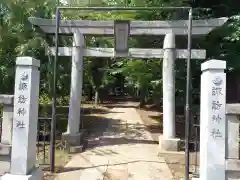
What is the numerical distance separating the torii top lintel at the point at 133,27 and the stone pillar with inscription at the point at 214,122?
481 cm

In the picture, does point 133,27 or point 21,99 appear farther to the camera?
point 133,27

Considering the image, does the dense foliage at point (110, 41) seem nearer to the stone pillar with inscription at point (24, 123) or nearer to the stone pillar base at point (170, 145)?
the stone pillar base at point (170, 145)

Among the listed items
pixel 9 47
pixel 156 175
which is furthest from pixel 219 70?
pixel 9 47

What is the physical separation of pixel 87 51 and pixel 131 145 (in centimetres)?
349

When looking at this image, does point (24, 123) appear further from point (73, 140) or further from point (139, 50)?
point (139, 50)

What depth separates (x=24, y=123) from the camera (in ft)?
19.9

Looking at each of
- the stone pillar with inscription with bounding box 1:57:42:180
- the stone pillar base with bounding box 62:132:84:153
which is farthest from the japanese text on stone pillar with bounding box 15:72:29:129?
the stone pillar base with bounding box 62:132:84:153

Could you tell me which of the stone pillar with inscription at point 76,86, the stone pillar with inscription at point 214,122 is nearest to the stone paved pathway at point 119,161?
the stone pillar with inscription at point 76,86

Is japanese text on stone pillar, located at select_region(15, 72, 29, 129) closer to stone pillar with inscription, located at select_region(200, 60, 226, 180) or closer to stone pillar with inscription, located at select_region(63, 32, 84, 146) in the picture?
stone pillar with inscription, located at select_region(200, 60, 226, 180)

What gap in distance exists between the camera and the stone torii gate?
10.1 meters

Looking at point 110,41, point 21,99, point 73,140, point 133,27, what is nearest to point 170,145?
point 73,140

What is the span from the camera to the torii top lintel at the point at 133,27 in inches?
406

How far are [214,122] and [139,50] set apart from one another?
5.13 m

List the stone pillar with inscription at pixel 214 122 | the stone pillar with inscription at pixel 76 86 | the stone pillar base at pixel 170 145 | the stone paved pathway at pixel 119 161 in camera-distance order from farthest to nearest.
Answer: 1. the stone pillar with inscription at pixel 76 86
2. the stone pillar base at pixel 170 145
3. the stone paved pathway at pixel 119 161
4. the stone pillar with inscription at pixel 214 122
